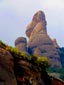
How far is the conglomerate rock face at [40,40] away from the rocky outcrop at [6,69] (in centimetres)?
9477

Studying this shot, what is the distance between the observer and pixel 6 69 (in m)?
16.5

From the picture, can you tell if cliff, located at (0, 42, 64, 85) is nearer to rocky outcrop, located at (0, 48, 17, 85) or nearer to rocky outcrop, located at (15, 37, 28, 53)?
rocky outcrop, located at (0, 48, 17, 85)

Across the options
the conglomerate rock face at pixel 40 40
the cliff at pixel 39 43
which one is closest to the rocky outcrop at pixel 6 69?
the cliff at pixel 39 43

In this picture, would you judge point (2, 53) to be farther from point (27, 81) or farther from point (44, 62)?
point (44, 62)

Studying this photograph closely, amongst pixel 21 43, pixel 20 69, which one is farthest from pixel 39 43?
pixel 20 69

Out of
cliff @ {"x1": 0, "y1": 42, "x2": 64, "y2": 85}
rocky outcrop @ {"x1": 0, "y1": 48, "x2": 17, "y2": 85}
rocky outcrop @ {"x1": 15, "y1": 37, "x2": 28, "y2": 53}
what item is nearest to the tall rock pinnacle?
rocky outcrop @ {"x1": 15, "y1": 37, "x2": 28, "y2": 53}

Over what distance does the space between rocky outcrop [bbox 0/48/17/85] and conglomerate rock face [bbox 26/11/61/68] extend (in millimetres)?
94768

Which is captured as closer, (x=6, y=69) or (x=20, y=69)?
(x=6, y=69)

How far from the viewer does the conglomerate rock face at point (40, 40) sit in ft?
375

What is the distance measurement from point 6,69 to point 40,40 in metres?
A: 99.9

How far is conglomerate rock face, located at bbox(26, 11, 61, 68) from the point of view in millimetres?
114262

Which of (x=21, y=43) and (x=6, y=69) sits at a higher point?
(x=21, y=43)

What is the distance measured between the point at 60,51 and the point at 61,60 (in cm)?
395

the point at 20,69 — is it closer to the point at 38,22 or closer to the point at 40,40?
the point at 40,40
